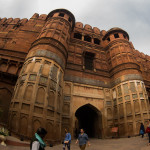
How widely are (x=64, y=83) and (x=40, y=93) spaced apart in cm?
407

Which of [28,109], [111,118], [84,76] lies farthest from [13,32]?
[111,118]

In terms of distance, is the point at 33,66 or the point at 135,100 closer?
the point at 33,66

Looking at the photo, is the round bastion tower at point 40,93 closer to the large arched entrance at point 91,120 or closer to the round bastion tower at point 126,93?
the large arched entrance at point 91,120

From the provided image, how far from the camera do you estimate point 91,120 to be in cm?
1466

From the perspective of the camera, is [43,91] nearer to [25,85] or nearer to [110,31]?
[25,85]

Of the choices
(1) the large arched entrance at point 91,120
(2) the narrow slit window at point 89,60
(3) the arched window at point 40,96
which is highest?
(2) the narrow slit window at point 89,60

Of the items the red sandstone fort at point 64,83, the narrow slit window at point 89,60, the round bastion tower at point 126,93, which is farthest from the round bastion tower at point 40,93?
the round bastion tower at point 126,93

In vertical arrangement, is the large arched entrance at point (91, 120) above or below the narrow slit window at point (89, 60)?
below

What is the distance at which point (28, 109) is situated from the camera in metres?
8.03

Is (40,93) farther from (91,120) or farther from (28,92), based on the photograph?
(91,120)

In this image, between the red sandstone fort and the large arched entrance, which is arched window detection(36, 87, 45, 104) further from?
the large arched entrance

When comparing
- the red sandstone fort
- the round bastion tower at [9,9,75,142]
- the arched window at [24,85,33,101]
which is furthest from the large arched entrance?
the arched window at [24,85,33,101]

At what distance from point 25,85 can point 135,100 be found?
394 inches

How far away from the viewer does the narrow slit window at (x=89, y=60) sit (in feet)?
53.3
